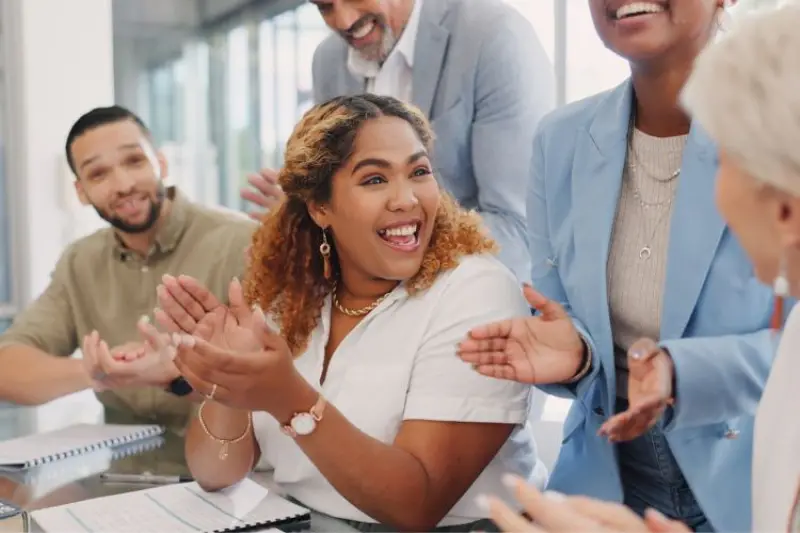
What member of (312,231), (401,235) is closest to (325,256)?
(312,231)

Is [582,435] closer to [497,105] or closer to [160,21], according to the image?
[497,105]

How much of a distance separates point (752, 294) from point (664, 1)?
1.62 feet

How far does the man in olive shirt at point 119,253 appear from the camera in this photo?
109 inches

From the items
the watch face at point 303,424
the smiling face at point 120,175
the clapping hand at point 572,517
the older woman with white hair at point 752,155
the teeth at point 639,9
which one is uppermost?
the teeth at point 639,9

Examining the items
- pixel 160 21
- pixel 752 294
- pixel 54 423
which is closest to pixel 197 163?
pixel 160 21

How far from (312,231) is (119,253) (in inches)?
39.6

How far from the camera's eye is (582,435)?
5.90ft

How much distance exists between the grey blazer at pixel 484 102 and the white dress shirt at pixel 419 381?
49cm

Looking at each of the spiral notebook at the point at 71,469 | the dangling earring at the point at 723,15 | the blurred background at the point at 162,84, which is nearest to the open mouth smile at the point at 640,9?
the dangling earring at the point at 723,15

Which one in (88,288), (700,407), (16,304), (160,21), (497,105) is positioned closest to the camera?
(700,407)

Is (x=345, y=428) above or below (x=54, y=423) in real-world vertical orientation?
above

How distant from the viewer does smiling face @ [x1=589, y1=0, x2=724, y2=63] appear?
162cm

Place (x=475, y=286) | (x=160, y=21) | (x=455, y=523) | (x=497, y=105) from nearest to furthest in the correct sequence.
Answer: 1. (x=455, y=523)
2. (x=475, y=286)
3. (x=497, y=105)
4. (x=160, y=21)

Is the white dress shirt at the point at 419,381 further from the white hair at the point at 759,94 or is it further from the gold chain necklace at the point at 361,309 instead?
the white hair at the point at 759,94
